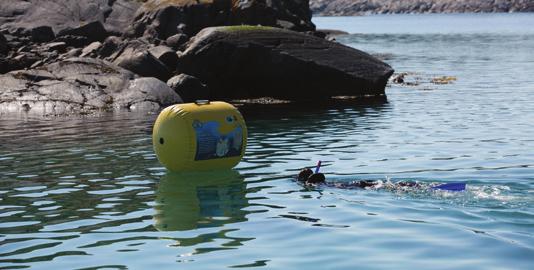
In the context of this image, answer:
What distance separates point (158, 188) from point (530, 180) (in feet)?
21.6

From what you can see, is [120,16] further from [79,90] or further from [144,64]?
[79,90]

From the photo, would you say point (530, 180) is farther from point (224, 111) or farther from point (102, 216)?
point (102, 216)

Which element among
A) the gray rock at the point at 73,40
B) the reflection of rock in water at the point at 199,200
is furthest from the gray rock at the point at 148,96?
the reflection of rock in water at the point at 199,200

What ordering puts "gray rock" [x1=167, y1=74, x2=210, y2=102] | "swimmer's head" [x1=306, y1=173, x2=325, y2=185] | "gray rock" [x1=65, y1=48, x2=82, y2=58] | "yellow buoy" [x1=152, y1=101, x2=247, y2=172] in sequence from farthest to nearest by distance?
"gray rock" [x1=65, y1=48, x2=82, y2=58] → "gray rock" [x1=167, y1=74, x2=210, y2=102] → "yellow buoy" [x1=152, y1=101, x2=247, y2=172] → "swimmer's head" [x1=306, y1=173, x2=325, y2=185]

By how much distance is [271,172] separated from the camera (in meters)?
18.0

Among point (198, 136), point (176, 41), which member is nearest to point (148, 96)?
point (176, 41)

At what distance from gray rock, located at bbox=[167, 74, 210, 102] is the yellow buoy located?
13498 mm

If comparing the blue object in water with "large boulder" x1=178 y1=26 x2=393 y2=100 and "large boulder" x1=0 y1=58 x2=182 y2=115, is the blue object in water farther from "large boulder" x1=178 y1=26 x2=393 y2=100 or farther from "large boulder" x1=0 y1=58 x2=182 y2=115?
"large boulder" x1=178 y1=26 x2=393 y2=100

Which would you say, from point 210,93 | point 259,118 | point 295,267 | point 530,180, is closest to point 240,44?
point 210,93

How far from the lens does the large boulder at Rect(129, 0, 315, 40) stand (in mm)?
41906

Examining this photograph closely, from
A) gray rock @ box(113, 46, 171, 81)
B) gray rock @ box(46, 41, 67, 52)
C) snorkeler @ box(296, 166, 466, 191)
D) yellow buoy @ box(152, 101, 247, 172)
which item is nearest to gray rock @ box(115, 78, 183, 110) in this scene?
gray rock @ box(113, 46, 171, 81)

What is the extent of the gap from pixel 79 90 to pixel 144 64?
2.97 m

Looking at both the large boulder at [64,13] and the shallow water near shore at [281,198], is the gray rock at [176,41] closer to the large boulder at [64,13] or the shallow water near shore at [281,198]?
the large boulder at [64,13]

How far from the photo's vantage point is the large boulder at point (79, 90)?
29.8m
